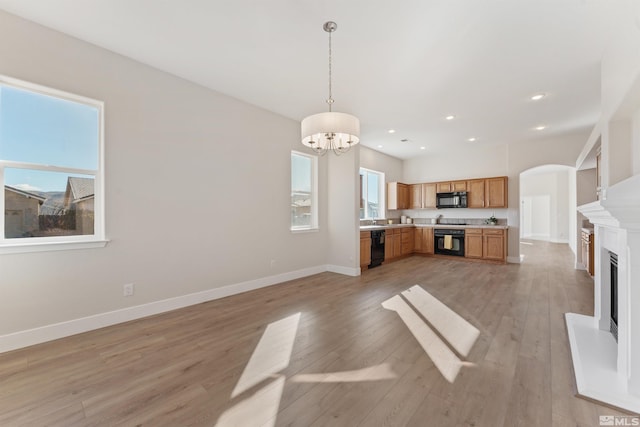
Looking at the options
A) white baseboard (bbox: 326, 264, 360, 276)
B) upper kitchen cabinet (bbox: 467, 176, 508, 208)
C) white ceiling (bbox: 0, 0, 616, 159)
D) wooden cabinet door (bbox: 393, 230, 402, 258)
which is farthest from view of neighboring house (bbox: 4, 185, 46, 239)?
upper kitchen cabinet (bbox: 467, 176, 508, 208)

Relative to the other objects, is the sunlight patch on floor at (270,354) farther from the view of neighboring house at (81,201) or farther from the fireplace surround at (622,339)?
the view of neighboring house at (81,201)

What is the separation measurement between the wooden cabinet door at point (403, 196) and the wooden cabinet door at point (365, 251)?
8.36 feet

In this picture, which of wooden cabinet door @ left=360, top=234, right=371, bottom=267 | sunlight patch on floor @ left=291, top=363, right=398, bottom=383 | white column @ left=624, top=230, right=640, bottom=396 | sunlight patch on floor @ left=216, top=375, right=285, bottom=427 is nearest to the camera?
sunlight patch on floor @ left=216, top=375, right=285, bottom=427

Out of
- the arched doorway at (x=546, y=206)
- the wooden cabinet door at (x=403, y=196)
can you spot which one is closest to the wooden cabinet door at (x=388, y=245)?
the wooden cabinet door at (x=403, y=196)

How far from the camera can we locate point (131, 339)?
259 centimetres

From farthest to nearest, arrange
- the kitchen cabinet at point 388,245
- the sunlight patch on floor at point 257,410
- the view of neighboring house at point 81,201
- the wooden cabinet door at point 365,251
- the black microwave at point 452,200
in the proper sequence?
the black microwave at point 452,200, the kitchen cabinet at point 388,245, the wooden cabinet door at point 365,251, the view of neighboring house at point 81,201, the sunlight patch on floor at point 257,410

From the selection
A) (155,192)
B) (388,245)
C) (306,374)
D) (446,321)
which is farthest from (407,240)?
(155,192)

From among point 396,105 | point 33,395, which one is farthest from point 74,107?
point 396,105

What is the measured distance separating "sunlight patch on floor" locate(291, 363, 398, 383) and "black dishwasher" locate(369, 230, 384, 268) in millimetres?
3932

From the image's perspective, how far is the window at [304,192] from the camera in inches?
201

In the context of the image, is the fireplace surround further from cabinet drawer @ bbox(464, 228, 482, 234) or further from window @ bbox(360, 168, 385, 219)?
window @ bbox(360, 168, 385, 219)

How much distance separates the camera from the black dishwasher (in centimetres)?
594

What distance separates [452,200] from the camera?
731cm

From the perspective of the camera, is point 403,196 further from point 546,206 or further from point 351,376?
point 546,206
